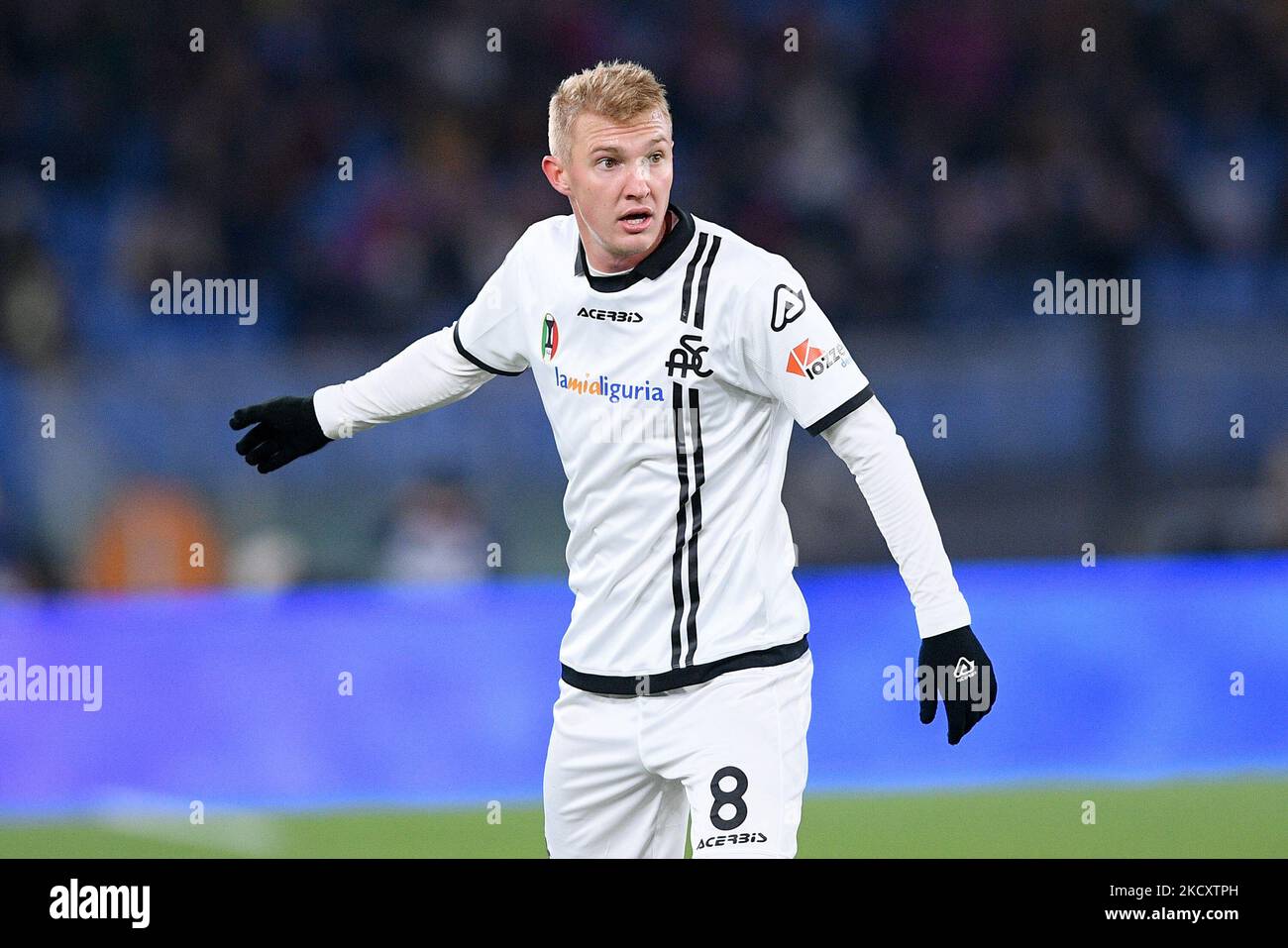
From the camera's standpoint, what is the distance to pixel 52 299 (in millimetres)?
9047

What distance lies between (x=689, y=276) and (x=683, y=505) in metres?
0.49

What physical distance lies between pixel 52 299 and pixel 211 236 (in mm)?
912

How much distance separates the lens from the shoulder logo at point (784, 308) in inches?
151

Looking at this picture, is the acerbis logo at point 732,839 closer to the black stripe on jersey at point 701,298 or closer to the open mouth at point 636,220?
the black stripe on jersey at point 701,298

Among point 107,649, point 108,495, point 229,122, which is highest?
point 229,122

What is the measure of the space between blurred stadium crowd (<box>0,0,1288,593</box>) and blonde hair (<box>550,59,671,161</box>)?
13.6 ft

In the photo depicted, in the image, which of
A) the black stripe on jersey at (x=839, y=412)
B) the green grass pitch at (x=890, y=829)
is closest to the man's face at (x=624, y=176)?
the black stripe on jersey at (x=839, y=412)

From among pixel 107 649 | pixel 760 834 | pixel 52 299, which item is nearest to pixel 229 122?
pixel 52 299

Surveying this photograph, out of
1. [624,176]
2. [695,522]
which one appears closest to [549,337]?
[624,176]


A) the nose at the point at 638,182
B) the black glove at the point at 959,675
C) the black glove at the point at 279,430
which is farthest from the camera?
the black glove at the point at 279,430

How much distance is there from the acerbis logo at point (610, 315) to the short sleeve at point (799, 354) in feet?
0.83

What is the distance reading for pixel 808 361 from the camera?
3.82 metres
